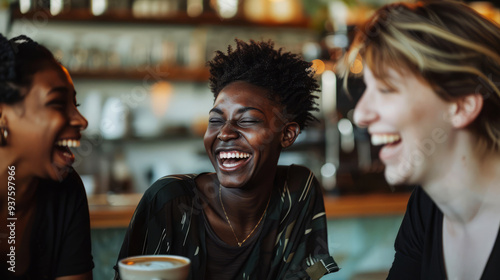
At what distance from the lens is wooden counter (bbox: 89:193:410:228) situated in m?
2.40

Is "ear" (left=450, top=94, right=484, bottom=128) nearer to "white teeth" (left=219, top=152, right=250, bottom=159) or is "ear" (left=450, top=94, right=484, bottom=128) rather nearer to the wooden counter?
"white teeth" (left=219, top=152, right=250, bottom=159)

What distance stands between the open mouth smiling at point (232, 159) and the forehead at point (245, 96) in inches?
5.0

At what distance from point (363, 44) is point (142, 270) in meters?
0.61

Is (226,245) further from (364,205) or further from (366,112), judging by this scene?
(364,205)

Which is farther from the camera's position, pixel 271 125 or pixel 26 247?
pixel 271 125

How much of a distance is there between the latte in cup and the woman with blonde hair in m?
0.42

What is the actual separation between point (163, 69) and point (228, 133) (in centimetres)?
282

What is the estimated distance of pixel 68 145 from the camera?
1.06m

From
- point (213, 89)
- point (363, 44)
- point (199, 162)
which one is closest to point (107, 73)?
point (199, 162)

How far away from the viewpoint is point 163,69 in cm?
402

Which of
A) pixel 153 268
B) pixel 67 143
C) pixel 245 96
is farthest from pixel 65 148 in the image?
pixel 245 96

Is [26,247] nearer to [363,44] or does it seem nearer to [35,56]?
[35,56]

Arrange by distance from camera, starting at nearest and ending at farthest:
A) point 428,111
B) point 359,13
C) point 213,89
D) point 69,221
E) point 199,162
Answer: point 428,111
point 69,221
point 213,89
point 359,13
point 199,162

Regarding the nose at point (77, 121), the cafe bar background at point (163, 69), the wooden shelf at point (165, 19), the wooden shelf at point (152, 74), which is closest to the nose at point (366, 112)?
the nose at point (77, 121)
